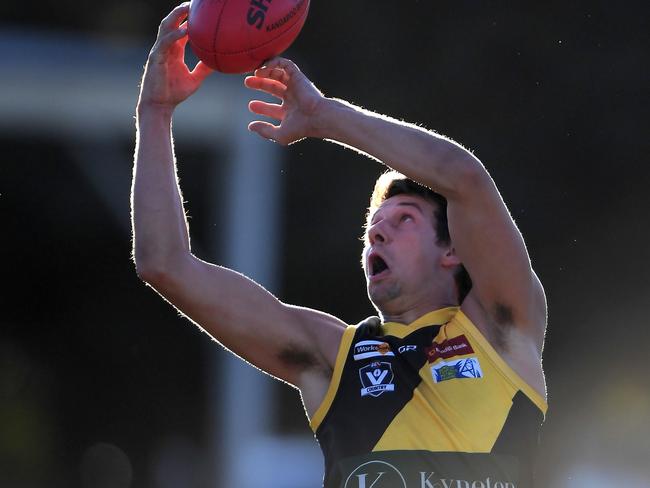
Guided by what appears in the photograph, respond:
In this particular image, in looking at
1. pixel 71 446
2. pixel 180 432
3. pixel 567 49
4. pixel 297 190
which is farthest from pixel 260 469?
pixel 567 49

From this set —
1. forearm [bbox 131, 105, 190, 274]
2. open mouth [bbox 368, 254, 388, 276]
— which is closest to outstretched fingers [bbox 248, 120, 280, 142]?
forearm [bbox 131, 105, 190, 274]

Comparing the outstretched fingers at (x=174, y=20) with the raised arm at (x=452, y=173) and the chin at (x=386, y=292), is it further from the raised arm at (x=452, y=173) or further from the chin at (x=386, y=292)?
the chin at (x=386, y=292)

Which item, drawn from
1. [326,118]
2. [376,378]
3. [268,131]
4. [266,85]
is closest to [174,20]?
[266,85]

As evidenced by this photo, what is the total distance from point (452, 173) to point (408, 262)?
1.71 feet

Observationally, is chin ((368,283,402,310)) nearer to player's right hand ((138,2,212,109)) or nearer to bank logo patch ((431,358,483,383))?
bank logo patch ((431,358,483,383))

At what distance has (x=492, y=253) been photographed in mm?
2875

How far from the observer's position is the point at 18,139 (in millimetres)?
8453

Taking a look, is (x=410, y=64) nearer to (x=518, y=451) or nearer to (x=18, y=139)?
(x=18, y=139)

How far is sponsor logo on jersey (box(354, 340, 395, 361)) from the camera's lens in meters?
2.99

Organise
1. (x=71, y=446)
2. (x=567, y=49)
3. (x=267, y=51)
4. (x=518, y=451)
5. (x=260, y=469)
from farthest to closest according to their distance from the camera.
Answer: (x=567, y=49), (x=71, y=446), (x=260, y=469), (x=267, y=51), (x=518, y=451)

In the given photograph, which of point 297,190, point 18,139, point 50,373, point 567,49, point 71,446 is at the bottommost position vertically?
point 71,446

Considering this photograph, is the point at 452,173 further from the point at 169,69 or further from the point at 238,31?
the point at 169,69

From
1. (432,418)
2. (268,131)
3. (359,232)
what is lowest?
(359,232)

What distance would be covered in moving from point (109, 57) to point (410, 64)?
2.62 m
